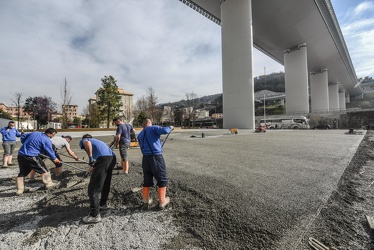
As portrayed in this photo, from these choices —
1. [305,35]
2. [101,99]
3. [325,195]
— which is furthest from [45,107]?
[305,35]

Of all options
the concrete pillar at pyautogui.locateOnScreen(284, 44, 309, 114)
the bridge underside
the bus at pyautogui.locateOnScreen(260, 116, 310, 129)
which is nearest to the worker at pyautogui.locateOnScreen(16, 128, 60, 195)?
the bridge underside

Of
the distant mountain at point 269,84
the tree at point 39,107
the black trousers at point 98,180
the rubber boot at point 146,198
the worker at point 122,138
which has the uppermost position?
the distant mountain at point 269,84

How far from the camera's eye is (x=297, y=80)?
38.8 metres

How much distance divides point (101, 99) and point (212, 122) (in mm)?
43237

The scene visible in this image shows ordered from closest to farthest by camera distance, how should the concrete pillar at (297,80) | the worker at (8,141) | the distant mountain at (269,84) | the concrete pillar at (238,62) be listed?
1. the worker at (8,141)
2. the concrete pillar at (238,62)
3. the concrete pillar at (297,80)
4. the distant mountain at (269,84)

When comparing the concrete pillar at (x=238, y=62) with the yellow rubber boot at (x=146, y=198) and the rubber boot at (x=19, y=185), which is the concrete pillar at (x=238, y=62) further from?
the rubber boot at (x=19, y=185)

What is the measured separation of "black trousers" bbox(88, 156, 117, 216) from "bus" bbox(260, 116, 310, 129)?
1561 inches

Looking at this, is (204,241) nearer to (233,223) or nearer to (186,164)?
(233,223)

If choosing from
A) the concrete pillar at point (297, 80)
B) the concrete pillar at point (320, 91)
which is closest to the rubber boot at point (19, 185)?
the concrete pillar at point (297, 80)

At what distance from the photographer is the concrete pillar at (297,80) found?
3819cm

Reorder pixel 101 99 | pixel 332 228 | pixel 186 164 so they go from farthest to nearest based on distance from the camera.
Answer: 1. pixel 101 99
2. pixel 186 164
3. pixel 332 228

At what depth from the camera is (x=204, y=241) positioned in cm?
213

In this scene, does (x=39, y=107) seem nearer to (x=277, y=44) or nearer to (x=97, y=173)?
(x=97, y=173)

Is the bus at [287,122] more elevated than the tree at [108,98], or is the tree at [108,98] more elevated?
the tree at [108,98]
